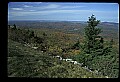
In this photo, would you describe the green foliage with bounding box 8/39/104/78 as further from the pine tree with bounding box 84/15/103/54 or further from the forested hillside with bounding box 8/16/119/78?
the pine tree with bounding box 84/15/103/54

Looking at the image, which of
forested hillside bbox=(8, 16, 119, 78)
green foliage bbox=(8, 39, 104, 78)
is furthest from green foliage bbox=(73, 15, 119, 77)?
green foliage bbox=(8, 39, 104, 78)

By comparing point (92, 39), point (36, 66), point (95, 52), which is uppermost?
point (92, 39)

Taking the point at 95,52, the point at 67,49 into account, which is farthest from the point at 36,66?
the point at 95,52

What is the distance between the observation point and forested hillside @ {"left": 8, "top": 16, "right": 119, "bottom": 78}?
11.5 ft

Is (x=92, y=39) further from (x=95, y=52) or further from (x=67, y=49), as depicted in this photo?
(x=67, y=49)

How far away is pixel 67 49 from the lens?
11.8 ft

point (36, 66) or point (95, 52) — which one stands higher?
point (95, 52)

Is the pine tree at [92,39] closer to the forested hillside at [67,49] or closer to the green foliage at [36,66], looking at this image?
the forested hillside at [67,49]

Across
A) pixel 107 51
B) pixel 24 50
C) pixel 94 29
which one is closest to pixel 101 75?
pixel 107 51

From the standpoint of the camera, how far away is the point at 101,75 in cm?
345

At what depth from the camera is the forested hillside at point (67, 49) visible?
11.5 feet

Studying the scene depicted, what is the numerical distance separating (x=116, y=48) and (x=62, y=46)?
734 millimetres

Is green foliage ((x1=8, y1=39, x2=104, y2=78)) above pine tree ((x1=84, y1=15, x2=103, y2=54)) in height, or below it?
below

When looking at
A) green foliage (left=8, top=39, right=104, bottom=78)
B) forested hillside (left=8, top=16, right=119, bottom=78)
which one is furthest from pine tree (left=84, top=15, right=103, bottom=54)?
green foliage (left=8, top=39, right=104, bottom=78)
